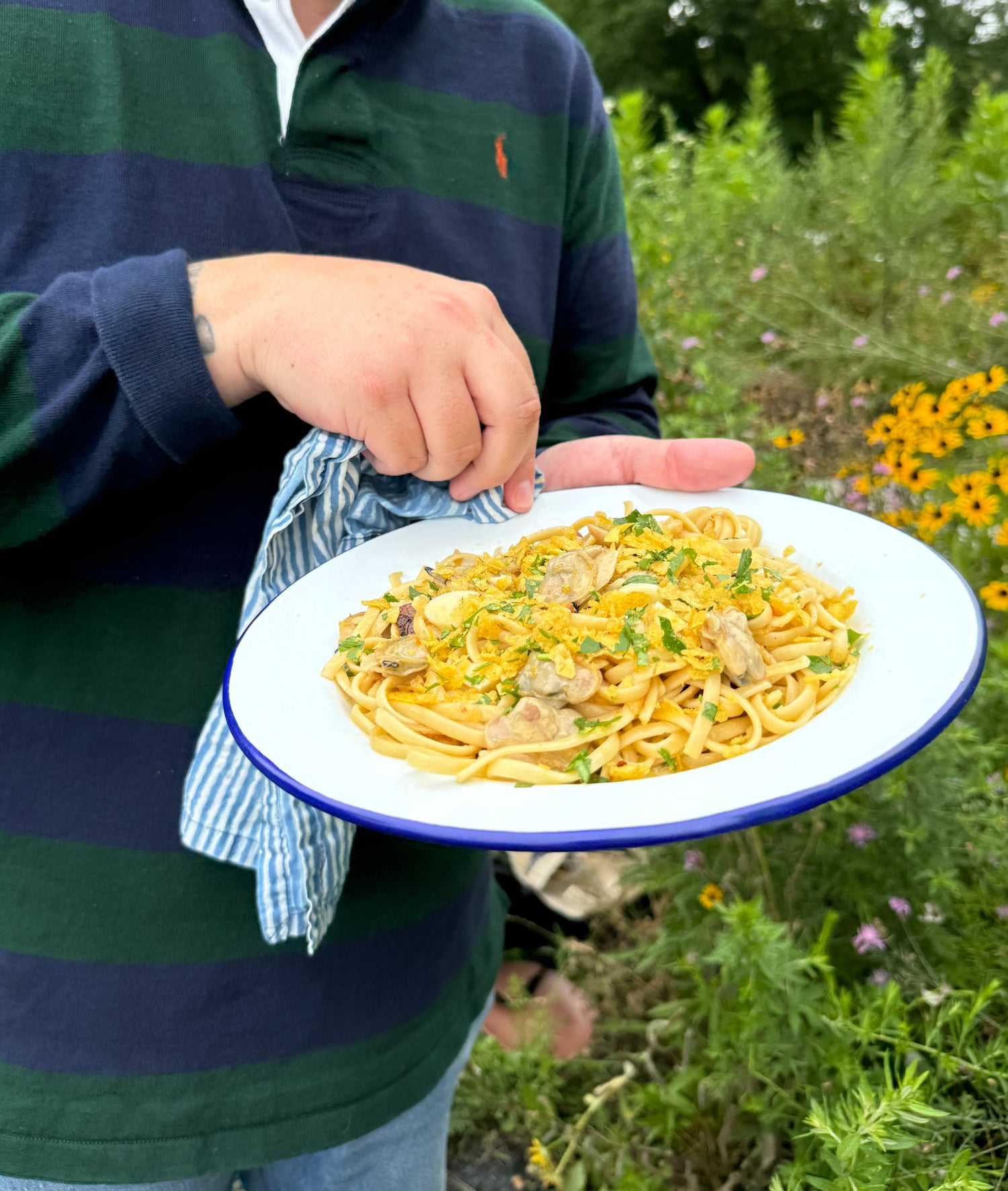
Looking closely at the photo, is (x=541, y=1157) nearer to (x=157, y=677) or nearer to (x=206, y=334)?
(x=157, y=677)

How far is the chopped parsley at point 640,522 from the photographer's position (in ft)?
4.74

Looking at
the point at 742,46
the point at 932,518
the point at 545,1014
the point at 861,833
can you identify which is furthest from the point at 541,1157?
the point at 742,46

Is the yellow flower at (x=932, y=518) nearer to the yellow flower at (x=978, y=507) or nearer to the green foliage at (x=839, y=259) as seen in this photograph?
the yellow flower at (x=978, y=507)

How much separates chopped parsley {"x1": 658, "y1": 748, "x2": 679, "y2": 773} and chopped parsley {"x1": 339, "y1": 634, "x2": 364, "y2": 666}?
415 millimetres

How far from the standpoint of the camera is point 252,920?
4.59 ft

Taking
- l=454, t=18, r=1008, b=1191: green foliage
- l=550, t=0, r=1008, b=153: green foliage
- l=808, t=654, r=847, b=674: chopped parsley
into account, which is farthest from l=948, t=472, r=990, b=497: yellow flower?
l=550, t=0, r=1008, b=153: green foliage

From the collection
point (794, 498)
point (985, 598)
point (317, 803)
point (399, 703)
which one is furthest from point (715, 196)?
point (317, 803)

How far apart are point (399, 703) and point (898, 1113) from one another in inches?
34.1

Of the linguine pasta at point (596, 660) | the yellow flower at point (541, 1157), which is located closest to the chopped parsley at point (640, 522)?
the linguine pasta at point (596, 660)

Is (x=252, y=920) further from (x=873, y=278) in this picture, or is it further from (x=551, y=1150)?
(x=873, y=278)

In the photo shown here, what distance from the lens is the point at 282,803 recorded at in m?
1.25

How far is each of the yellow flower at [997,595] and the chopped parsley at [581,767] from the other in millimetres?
1262

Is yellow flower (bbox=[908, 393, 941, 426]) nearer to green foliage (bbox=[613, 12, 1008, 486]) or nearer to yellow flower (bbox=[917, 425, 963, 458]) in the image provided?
yellow flower (bbox=[917, 425, 963, 458])

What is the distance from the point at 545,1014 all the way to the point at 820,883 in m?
0.90
